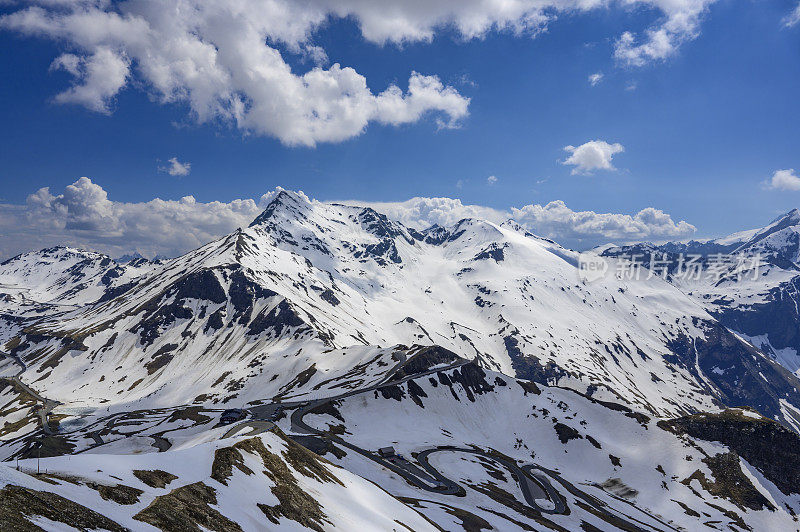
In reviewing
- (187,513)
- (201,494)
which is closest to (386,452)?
(201,494)

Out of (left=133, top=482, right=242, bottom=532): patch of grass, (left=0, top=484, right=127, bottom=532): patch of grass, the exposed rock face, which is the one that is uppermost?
(left=0, top=484, right=127, bottom=532): patch of grass

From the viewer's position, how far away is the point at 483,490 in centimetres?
8569

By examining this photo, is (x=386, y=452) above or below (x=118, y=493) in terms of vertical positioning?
below

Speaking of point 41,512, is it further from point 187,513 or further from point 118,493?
point 187,513

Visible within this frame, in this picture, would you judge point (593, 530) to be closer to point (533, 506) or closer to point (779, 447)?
point (533, 506)

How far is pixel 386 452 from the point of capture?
93.1 metres

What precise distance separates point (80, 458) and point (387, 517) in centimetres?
3357

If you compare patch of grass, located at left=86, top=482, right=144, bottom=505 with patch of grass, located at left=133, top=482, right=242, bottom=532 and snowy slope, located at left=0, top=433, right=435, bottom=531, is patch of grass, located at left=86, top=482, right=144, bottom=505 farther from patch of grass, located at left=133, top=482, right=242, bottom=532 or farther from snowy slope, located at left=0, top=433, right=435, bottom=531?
patch of grass, located at left=133, top=482, right=242, bottom=532

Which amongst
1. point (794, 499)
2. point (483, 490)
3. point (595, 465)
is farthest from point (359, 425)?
point (794, 499)

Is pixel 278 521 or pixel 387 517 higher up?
pixel 278 521

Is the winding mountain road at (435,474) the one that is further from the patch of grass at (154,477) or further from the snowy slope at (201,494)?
the patch of grass at (154,477)

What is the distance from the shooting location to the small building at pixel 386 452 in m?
92.5

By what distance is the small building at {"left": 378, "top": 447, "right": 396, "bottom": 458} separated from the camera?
9250 cm

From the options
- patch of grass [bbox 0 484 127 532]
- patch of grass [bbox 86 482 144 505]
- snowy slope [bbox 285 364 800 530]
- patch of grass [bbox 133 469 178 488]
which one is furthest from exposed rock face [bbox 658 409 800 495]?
patch of grass [bbox 0 484 127 532]
